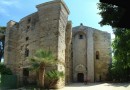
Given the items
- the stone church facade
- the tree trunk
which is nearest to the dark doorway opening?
the stone church facade

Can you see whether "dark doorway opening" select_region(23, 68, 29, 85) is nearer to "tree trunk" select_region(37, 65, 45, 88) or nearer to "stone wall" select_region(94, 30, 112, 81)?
"tree trunk" select_region(37, 65, 45, 88)

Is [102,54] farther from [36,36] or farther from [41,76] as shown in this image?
[41,76]

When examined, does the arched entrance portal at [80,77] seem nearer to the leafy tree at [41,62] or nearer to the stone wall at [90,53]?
the stone wall at [90,53]

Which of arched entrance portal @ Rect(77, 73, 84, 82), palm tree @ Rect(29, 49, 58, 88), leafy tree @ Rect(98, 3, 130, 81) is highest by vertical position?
leafy tree @ Rect(98, 3, 130, 81)

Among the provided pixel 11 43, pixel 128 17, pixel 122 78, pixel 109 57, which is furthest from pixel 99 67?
pixel 128 17

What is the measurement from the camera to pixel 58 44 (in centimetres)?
2656

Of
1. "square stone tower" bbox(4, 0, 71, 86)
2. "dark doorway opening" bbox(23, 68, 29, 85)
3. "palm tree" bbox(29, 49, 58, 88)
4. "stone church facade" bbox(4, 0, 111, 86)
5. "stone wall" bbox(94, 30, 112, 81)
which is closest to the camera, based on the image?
"palm tree" bbox(29, 49, 58, 88)

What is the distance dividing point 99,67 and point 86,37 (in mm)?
5668

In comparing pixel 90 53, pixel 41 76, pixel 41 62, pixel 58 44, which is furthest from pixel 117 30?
pixel 90 53

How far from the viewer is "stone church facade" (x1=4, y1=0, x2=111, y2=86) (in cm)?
2781

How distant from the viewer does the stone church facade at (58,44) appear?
27.8m

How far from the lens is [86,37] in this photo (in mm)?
37781

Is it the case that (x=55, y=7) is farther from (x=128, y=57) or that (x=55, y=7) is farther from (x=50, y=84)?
(x=128, y=57)

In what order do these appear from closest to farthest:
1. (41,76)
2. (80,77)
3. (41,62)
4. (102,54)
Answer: (41,62) < (41,76) < (80,77) < (102,54)
